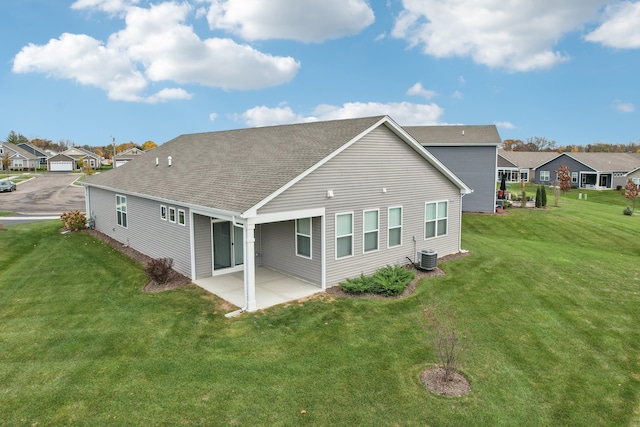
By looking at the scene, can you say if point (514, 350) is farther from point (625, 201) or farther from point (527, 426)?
point (625, 201)

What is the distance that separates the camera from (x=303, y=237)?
13.9 metres

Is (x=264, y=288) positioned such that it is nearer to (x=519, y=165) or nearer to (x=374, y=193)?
(x=374, y=193)

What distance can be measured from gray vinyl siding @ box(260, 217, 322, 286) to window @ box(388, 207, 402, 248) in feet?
11.0

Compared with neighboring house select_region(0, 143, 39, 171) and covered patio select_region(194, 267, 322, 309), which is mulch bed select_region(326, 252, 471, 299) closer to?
covered patio select_region(194, 267, 322, 309)

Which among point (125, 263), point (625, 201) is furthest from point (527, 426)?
point (625, 201)

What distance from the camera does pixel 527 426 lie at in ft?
23.0

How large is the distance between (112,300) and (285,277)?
5276mm

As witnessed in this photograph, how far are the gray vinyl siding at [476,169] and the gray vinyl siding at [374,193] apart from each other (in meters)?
13.7

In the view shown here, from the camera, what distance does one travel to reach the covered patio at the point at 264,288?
12359 mm

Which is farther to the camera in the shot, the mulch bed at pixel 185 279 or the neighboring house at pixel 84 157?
the neighboring house at pixel 84 157

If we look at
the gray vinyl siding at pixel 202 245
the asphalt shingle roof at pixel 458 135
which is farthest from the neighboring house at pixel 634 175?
the gray vinyl siding at pixel 202 245

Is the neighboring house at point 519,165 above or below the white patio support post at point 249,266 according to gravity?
above

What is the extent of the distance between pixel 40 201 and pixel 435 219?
120 feet

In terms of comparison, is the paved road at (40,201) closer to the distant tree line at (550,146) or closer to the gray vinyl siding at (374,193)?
the gray vinyl siding at (374,193)
